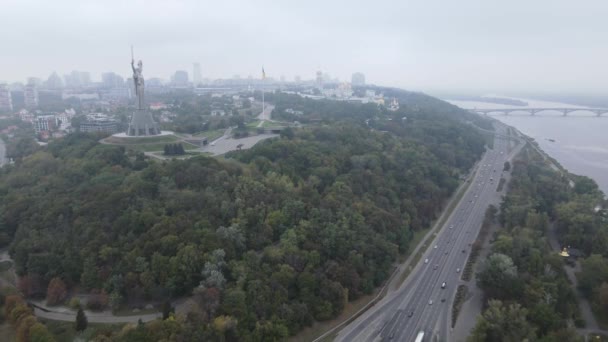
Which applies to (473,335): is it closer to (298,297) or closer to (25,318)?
(298,297)

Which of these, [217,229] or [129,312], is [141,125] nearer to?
[217,229]

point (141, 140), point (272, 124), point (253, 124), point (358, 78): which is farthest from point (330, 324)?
point (358, 78)

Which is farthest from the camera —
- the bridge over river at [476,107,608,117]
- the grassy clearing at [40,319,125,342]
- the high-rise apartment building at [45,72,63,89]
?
the high-rise apartment building at [45,72,63,89]

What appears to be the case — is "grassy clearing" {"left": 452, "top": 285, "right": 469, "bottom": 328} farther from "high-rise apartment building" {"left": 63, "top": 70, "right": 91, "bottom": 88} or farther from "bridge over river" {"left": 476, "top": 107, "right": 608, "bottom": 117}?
"high-rise apartment building" {"left": 63, "top": 70, "right": 91, "bottom": 88}

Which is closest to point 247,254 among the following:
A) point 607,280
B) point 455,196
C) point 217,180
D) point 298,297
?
point 298,297

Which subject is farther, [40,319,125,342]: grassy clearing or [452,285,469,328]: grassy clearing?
[452,285,469,328]: grassy clearing

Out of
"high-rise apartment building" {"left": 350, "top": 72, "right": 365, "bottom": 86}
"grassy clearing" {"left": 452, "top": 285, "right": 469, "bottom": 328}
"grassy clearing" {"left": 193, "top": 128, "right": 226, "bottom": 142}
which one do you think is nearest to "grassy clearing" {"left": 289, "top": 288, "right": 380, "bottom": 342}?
"grassy clearing" {"left": 452, "top": 285, "right": 469, "bottom": 328}
